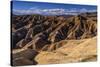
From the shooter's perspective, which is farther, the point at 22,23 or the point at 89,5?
the point at 89,5

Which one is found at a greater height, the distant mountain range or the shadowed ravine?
the distant mountain range

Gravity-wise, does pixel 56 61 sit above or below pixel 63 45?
below

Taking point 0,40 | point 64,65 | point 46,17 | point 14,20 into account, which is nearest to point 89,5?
point 46,17

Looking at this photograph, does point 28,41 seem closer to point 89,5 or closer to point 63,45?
point 63,45

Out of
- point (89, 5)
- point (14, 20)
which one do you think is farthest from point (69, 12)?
point (14, 20)

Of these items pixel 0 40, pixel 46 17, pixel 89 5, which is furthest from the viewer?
pixel 89 5

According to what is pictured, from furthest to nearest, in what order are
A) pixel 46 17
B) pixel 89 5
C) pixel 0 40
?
1. pixel 89 5
2. pixel 46 17
3. pixel 0 40

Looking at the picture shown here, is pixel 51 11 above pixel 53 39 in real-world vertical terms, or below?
above

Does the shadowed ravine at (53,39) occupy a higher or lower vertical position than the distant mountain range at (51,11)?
lower

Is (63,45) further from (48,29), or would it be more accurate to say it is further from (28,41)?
(28,41)

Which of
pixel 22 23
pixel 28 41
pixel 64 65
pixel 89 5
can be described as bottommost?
pixel 64 65
